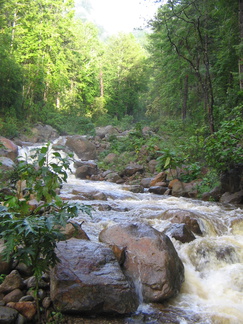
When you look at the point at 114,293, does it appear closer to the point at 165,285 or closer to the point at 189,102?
the point at 165,285

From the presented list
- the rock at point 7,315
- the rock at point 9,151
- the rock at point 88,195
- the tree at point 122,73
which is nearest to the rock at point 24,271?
the rock at point 7,315

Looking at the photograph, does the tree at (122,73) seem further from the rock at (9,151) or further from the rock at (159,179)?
the rock at (159,179)

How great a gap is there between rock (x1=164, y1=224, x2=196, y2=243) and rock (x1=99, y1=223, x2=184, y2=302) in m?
0.95

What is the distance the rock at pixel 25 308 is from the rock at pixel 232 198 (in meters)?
7.39

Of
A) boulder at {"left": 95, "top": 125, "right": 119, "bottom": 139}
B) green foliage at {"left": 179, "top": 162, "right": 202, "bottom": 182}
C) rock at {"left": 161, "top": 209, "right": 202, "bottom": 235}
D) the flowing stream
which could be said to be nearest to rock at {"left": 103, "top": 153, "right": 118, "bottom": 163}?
green foliage at {"left": 179, "top": 162, "right": 202, "bottom": 182}

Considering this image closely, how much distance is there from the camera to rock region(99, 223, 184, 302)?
381 cm

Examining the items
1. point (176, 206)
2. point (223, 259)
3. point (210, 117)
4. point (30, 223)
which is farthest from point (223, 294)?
point (210, 117)

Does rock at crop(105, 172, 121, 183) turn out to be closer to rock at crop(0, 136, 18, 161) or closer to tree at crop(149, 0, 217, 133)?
rock at crop(0, 136, 18, 161)

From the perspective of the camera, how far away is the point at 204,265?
4746 millimetres

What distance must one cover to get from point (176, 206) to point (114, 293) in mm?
5351

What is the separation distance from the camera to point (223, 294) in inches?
163

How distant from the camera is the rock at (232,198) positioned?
8.97 metres

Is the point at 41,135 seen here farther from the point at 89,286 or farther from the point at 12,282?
the point at 89,286

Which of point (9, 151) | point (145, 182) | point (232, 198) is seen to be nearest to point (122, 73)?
point (9, 151)
